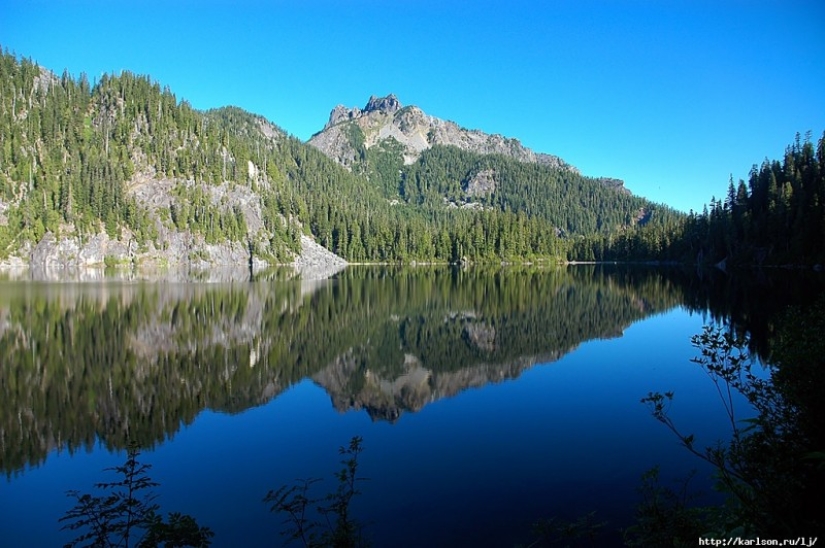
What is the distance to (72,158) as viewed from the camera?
142375 mm

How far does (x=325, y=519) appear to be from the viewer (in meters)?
10.4

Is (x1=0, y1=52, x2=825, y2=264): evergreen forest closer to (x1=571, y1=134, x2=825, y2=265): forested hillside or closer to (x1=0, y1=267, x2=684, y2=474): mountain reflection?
(x1=571, y1=134, x2=825, y2=265): forested hillside

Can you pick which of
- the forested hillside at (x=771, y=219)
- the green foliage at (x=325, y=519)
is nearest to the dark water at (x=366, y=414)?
the green foliage at (x=325, y=519)

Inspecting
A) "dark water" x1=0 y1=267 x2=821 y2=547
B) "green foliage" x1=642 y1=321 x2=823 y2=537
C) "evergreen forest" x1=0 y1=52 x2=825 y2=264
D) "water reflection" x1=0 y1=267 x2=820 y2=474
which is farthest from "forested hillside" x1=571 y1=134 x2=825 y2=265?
"green foliage" x1=642 y1=321 x2=823 y2=537

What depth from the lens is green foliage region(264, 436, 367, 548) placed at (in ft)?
28.2

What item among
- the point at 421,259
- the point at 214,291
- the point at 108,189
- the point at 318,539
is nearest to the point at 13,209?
the point at 108,189

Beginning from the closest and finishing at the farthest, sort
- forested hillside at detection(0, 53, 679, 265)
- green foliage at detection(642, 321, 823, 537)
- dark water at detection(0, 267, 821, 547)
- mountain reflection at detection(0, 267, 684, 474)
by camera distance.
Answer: green foliage at detection(642, 321, 823, 537) < dark water at detection(0, 267, 821, 547) < mountain reflection at detection(0, 267, 684, 474) < forested hillside at detection(0, 53, 679, 265)

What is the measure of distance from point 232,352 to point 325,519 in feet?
61.8

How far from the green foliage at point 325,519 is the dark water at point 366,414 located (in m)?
0.52

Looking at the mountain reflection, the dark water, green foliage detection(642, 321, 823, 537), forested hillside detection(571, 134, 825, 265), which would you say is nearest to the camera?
green foliage detection(642, 321, 823, 537)

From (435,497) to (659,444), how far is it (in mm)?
7230

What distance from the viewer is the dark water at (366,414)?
11.2m

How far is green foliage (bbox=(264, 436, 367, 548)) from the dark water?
0.52m

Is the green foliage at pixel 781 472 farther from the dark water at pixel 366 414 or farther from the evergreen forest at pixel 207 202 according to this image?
the evergreen forest at pixel 207 202
